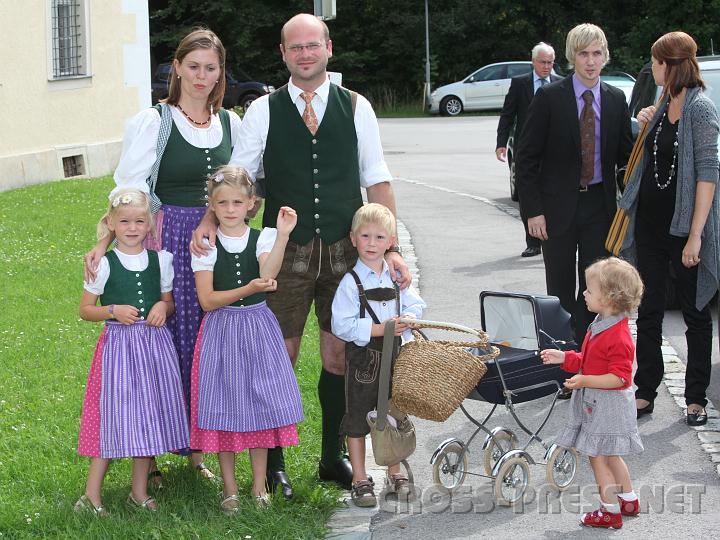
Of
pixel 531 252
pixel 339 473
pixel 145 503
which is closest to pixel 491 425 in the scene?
pixel 339 473

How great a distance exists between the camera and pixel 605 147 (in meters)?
7.21

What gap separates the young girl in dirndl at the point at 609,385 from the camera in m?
5.21

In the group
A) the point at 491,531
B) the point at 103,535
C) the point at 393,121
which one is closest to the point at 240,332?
the point at 103,535

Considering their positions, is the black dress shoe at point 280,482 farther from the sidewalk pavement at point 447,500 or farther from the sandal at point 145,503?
the sandal at point 145,503

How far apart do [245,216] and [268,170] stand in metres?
0.30

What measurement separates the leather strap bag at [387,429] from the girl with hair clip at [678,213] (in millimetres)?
2008

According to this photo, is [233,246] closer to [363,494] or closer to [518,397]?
[363,494]

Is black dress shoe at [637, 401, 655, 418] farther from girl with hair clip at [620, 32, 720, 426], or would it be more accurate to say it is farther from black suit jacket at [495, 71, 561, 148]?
black suit jacket at [495, 71, 561, 148]

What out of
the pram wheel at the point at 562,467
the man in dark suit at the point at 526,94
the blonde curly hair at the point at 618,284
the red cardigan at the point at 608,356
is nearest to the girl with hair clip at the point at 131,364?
the pram wheel at the point at 562,467

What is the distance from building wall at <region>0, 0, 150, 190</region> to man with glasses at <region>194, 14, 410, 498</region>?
12.8 m

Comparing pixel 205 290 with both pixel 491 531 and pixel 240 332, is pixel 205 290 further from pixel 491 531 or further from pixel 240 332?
pixel 491 531

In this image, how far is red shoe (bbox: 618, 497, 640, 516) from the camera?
5.32 meters

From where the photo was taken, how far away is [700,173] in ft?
21.3

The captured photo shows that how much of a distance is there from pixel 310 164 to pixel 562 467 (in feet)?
5.99
